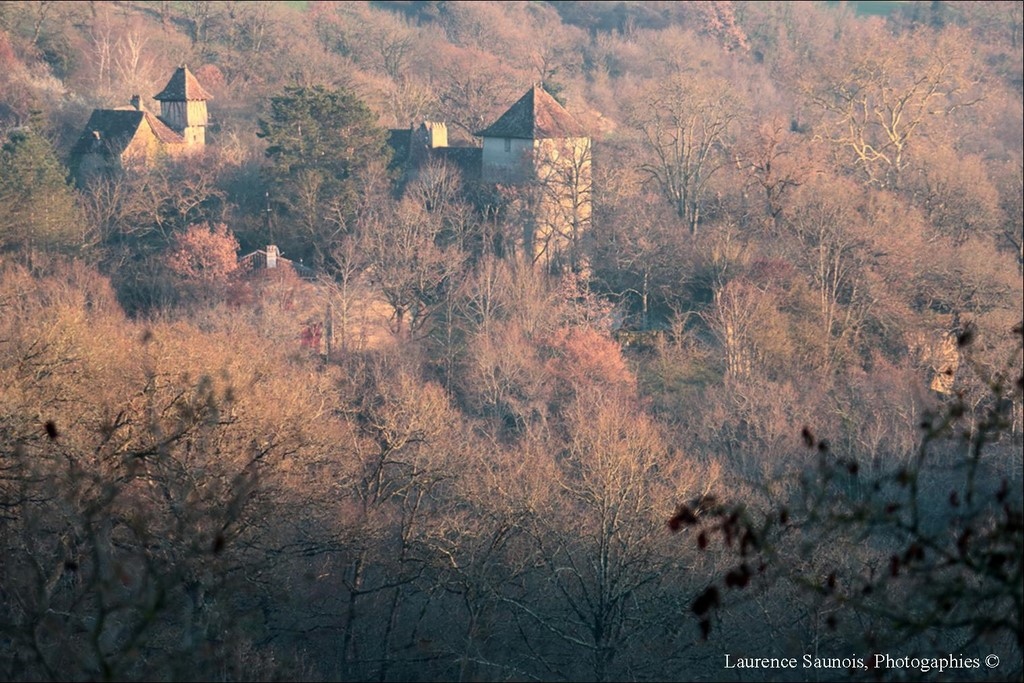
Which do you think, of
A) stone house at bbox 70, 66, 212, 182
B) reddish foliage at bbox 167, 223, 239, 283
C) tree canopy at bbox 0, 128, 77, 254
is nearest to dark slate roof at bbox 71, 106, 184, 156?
stone house at bbox 70, 66, 212, 182

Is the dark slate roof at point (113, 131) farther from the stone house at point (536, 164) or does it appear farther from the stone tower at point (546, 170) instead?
the stone tower at point (546, 170)

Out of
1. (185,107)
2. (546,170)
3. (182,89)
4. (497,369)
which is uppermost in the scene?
(182,89)

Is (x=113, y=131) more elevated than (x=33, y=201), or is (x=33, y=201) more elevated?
(x=113, y=131)

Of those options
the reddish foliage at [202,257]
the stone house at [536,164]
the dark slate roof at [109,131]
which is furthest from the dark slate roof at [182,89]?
the reddish foliage at [202,257]

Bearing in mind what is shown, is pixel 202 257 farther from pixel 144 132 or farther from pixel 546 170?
pixel 546 170

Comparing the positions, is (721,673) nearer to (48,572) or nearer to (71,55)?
(48,572)

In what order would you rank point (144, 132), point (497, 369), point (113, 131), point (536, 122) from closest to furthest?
point (497, 369)
point (536, 122)
point (113, 131)
point (144, 132)

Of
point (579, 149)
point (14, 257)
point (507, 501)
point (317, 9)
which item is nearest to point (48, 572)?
point (507, 501)

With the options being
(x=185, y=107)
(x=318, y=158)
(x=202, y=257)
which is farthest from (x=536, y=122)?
(x=185, y=107)

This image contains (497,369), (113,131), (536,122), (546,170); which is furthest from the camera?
(113,131)
